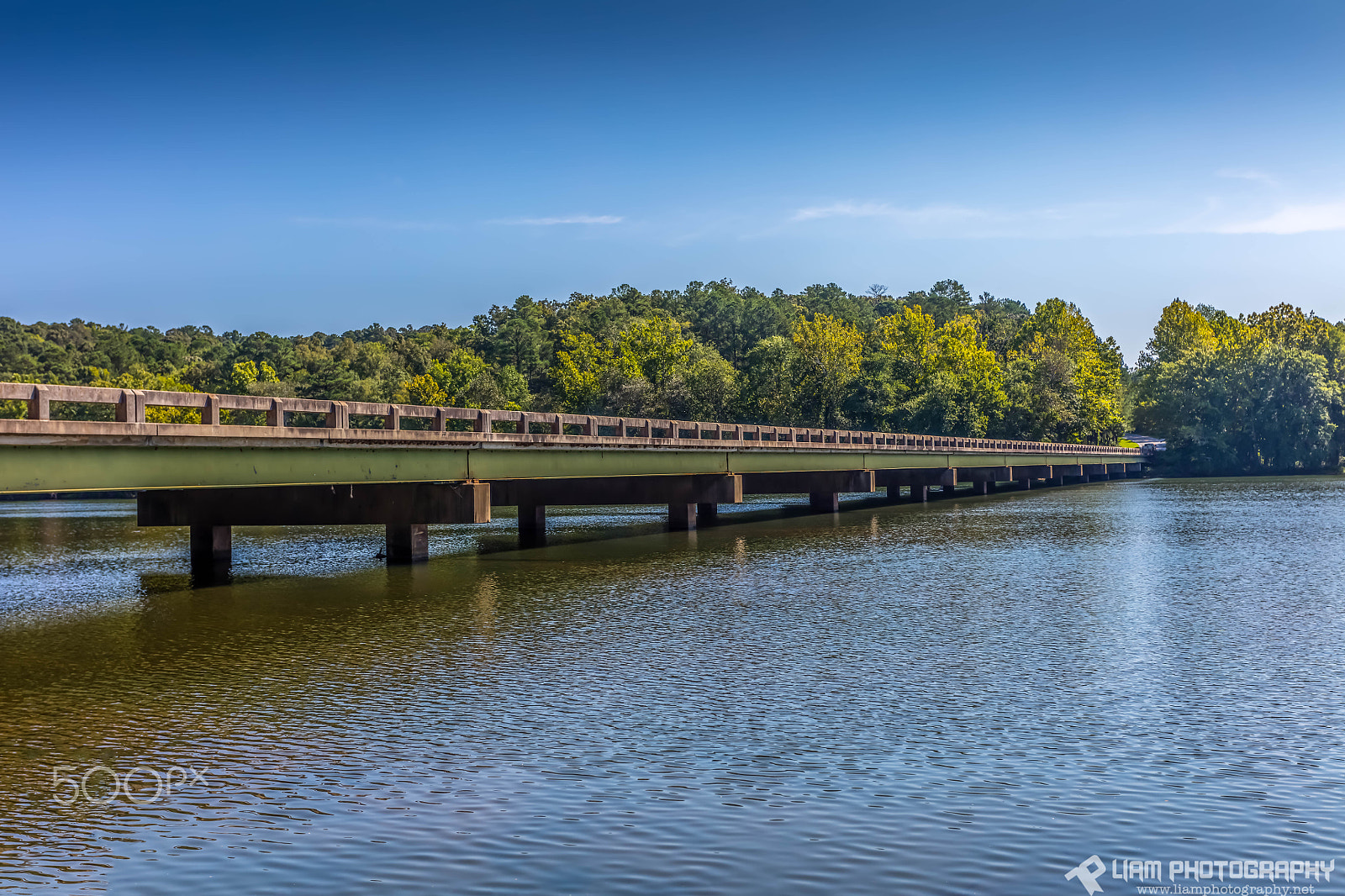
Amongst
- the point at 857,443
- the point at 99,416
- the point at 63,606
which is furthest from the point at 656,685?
the point at 99,416

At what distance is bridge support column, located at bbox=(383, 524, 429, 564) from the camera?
37.0 m

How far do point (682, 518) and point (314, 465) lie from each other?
24.8 metres

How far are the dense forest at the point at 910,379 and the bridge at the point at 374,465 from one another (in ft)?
192

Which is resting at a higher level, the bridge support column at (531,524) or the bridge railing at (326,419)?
the bridge railing at (326,419)

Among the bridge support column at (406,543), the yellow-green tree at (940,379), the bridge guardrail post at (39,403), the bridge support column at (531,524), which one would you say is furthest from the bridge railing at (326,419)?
the yellow-green tree at (940,379)

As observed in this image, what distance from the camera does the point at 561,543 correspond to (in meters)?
45.7

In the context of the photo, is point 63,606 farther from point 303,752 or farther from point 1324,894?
A: point 1324,894

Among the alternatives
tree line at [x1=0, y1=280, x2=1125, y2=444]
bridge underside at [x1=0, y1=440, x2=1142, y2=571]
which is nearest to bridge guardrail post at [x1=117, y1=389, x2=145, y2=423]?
bridge underside at [x1=0, y1=440, x2=1142, y2=571]

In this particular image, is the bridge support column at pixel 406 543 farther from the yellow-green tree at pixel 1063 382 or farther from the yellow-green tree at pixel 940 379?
the yellow-green tree at pixel 1063 382

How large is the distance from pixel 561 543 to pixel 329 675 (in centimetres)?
2661

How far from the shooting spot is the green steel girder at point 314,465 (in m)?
21.7

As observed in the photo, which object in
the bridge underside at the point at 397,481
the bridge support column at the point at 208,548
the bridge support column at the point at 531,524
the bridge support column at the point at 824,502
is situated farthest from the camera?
the bridge support column at the point at 824,502

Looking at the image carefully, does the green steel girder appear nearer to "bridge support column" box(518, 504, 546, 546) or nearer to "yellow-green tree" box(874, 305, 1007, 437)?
"bridge support column" box(518, 504, 546, 546)

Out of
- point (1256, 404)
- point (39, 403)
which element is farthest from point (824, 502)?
point (1256, 404)
